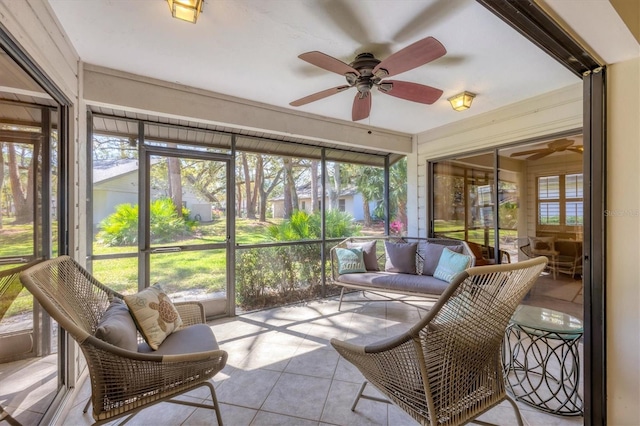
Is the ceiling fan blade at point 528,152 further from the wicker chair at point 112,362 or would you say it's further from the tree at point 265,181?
the wicker chair at point 112,362

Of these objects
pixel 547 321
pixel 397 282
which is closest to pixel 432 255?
pixel 397 282

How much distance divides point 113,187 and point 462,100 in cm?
379

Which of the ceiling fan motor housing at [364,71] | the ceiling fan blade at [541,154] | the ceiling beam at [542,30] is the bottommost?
the ceiling fan blade at [541,154]

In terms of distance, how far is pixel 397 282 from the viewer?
131 inches

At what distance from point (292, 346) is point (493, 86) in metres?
3.28

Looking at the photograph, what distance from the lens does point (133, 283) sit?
2955mm

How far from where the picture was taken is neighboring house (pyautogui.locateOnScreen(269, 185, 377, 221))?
3.91m

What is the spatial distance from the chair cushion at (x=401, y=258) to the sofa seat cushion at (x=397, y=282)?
151 mm

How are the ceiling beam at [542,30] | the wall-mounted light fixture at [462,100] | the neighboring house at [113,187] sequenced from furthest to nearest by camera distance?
the wall-mounted light fixture at [462,100] → the neighboring house at [113,187] → the ceiling beam at [542,30]

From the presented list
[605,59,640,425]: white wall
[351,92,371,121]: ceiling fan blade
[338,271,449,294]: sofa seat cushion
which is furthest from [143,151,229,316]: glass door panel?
[605,59,640,425]: white wall

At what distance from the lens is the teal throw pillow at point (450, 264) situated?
3209 mm

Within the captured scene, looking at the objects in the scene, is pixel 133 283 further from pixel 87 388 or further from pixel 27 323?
pixel 27 323

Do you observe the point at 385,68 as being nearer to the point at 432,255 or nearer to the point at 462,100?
the point at 462,100

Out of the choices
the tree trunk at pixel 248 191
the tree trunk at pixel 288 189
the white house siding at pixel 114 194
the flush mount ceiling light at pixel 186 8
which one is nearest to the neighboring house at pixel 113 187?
the white house siding at pixel 114 194
